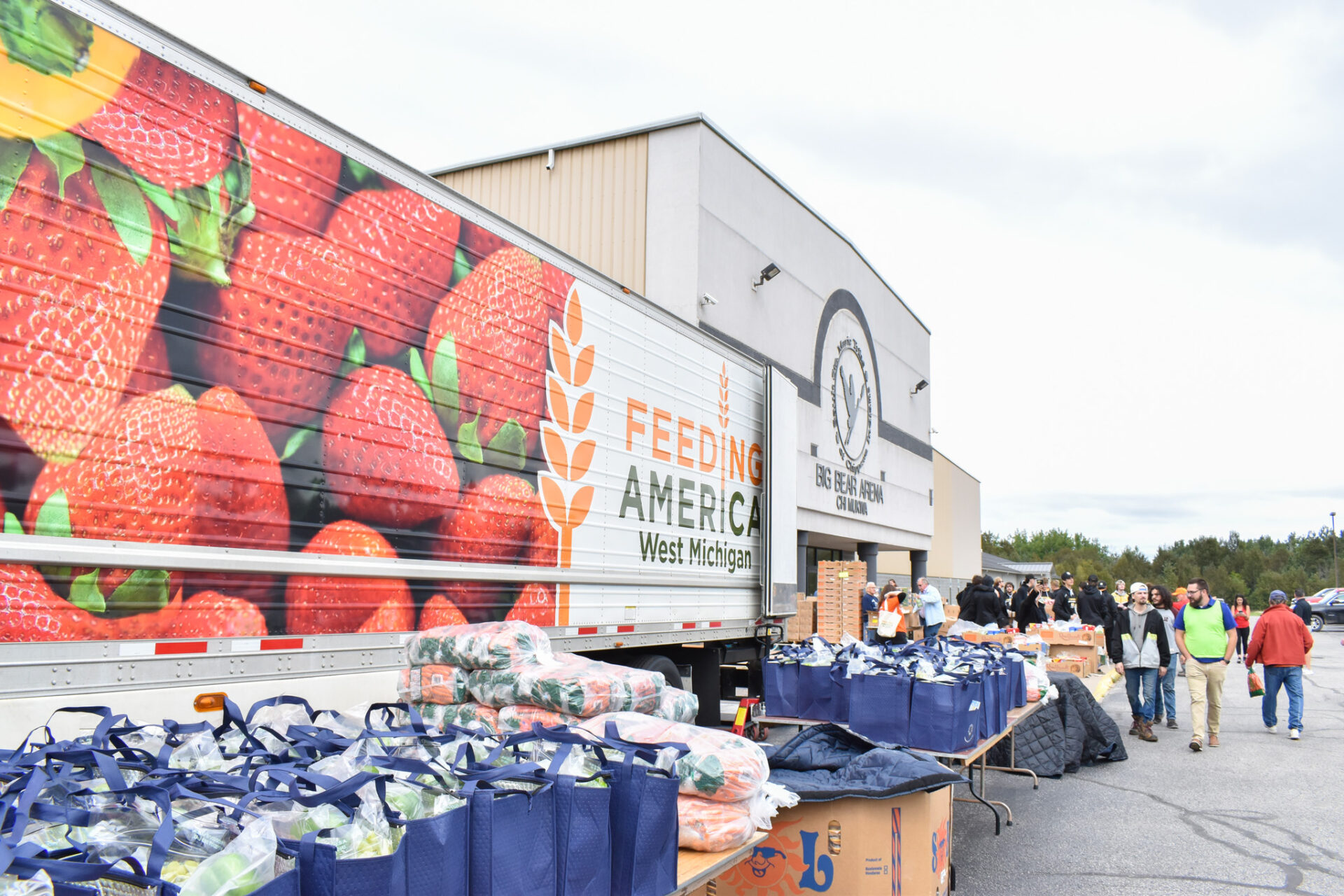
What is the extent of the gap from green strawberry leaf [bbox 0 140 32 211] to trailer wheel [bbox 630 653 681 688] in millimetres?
4982

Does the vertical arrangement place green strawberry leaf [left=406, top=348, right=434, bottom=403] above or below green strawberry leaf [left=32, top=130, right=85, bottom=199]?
below

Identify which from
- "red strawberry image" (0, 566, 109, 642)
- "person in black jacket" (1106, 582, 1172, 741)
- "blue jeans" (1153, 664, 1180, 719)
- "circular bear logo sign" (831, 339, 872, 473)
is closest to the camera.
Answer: "red strawberry image" (0, 566, 109, 642)

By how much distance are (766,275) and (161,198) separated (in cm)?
1501

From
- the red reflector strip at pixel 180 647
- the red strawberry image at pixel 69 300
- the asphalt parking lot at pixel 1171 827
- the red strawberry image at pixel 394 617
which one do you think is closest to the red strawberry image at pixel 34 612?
the red reflector strip at pixel 180 647

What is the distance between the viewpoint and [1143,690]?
11.5 meters

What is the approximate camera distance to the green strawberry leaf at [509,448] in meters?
5.61

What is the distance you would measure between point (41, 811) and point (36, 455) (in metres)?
1.89

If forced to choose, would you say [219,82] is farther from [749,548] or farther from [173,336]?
[749,548]

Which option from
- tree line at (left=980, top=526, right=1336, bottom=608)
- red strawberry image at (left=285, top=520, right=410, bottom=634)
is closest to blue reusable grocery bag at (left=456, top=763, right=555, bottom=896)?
red strawberry image at (left=285, top=520, right=410, bottom=634)

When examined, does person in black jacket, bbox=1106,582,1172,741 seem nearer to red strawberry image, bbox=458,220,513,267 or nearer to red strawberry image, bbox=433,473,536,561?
red strawberry image, bbox=433,473,536,561

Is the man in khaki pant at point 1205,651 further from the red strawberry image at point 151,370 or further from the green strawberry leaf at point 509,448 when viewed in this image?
the red strawberry image at point 151,370

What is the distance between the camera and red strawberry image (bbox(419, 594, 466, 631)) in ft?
16.7

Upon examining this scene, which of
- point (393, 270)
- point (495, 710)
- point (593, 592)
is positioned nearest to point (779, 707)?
point (593, 592)

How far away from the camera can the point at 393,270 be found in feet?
16.4
